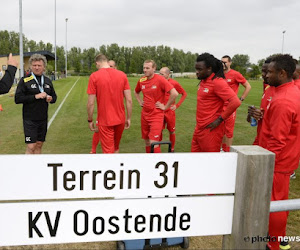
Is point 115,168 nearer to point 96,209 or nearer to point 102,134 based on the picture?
point 96,209

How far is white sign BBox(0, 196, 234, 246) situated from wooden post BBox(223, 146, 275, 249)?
0.07m

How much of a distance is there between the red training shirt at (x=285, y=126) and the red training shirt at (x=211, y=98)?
103cm

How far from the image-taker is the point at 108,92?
4605 millimetres

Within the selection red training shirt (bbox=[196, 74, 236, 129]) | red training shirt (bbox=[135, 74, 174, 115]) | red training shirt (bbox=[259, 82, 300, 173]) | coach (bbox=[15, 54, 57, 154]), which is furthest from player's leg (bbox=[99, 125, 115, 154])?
red training shirt (bbox=[259, 82, 300, 173])

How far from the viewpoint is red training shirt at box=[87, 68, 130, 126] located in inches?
179

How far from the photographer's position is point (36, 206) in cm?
159

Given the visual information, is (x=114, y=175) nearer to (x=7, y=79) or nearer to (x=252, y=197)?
(x=252, y=197)

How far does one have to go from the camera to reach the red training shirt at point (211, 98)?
3820 millimetres

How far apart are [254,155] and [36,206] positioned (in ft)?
4.12

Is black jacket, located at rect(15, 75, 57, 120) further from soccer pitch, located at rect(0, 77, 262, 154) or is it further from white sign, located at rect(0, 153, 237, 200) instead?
white sign, located at rect(0, 153, 237, 200)

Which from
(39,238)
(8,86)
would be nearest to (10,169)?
(39,238)

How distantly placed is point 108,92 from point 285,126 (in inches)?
111

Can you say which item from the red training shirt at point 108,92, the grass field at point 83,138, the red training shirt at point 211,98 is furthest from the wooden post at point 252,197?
Result: the red training shirt at point 108,92

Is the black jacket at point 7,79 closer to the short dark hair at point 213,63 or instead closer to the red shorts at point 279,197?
the short dark hair at point 213,63
